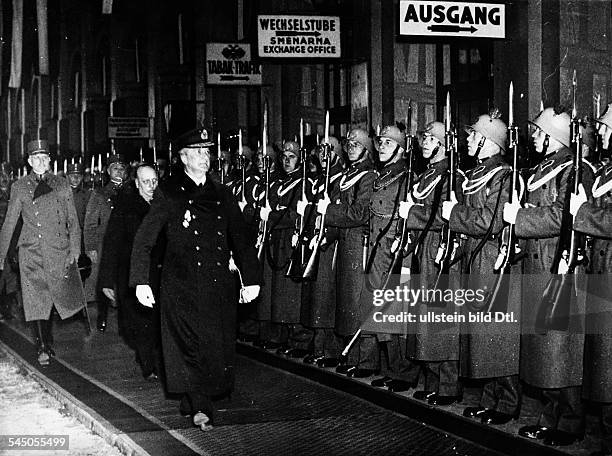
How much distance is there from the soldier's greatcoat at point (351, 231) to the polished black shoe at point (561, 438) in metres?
2.71

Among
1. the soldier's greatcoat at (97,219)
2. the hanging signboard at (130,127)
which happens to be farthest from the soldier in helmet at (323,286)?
the hanging signboard at (130,127)

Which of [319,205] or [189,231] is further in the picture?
[319,205]

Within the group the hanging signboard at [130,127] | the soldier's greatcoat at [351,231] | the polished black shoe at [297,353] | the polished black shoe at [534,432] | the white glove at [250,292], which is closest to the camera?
the polished black shoe at [534,432]

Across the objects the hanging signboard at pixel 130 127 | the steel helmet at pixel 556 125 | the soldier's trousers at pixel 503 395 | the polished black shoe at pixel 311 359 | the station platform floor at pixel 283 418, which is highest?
the hanging signboard at pixel 130 127

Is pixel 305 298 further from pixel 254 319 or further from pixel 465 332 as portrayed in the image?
pixel 465 332

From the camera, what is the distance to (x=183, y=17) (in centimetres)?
2558

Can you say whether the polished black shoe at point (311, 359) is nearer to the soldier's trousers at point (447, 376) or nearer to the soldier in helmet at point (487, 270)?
the soldier's trousers at point (447, 376)

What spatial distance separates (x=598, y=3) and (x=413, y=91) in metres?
3.47

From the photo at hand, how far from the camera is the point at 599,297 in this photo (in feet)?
20.7

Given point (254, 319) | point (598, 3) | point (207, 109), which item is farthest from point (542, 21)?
point (207, 109)

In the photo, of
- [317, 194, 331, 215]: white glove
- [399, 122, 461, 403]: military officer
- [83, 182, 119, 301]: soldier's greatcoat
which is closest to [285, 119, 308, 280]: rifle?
[317, 194, 331, 215]: white glove

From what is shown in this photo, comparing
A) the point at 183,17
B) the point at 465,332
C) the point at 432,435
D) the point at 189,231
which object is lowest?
the point at 432,435

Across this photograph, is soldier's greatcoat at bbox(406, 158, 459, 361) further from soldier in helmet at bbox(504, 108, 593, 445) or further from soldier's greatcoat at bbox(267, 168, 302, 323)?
soldier's greatcoat at bbox(267, 168, 302, 323)

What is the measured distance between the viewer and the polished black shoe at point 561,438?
6.52 m
